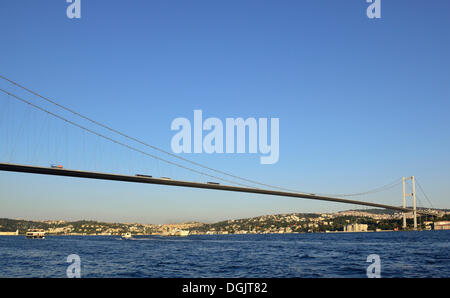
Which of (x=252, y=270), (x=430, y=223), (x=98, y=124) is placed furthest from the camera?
(x=430, y=223)

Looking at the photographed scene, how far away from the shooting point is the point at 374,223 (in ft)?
495

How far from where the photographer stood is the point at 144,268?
71.8 feet

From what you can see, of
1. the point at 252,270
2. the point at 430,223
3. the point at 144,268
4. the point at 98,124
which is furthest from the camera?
the point at 430,223

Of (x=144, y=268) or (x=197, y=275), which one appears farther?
(x=144, y=268)
